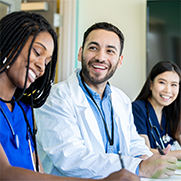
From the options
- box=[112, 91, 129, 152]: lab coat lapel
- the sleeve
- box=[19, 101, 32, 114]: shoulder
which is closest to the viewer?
box=[19, 101, 32, 114]: shoulder

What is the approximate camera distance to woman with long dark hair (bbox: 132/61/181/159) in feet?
→ 5.90

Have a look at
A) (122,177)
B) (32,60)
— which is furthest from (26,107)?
(122,177)

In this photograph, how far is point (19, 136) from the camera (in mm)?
845

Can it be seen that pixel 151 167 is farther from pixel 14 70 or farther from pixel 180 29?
pixel 180 29

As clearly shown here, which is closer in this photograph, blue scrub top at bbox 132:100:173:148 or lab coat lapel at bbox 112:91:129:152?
lab coat lapel at bbox 112:91:129:152

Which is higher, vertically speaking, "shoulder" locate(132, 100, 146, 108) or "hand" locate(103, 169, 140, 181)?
"shoulder" locate(132, 100, 146, 108)

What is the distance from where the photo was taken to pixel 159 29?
2641 millimetres

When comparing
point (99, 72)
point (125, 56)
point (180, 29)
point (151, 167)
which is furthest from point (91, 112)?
point (180, 29)

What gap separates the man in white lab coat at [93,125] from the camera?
3.34 ft

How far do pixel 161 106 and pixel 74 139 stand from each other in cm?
107

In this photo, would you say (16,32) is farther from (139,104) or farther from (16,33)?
(139,104)

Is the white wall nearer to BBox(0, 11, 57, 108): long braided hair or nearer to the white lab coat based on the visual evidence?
the white lab coat

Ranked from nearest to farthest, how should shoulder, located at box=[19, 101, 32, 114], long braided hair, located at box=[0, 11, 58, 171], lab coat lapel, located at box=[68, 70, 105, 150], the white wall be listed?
1. long braided hair, located at box=[0, 11, 58, 171]
2. shoulder, located at box=[19, 101, 32, 114]
3. lab coat lapel, located at box=[68, 70, 105, 150]
4. the white wall

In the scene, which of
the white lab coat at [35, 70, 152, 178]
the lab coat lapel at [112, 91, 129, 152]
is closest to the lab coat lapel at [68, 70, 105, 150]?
the white lab coat at [35, 70, 152, 178]
